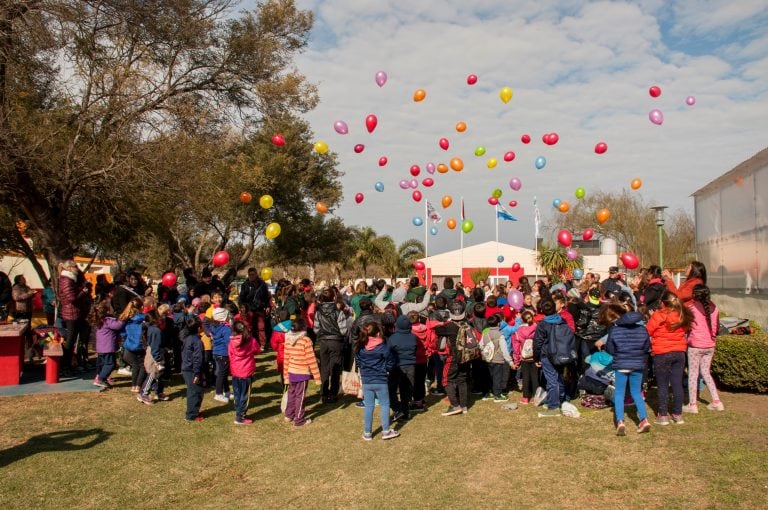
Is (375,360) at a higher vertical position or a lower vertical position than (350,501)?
higher

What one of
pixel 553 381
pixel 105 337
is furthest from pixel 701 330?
pixel 105 337

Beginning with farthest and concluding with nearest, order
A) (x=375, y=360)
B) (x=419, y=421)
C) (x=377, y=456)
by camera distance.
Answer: (x=419, y=421), (x=375, y=360), (x=377, y=456)

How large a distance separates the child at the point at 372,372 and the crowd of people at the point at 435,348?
0.5 inches

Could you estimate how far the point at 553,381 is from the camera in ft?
24.7

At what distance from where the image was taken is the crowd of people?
22.0 feet

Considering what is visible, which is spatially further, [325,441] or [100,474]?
[325,441]

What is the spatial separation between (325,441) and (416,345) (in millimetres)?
1704

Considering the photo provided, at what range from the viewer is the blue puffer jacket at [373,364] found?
6.79m

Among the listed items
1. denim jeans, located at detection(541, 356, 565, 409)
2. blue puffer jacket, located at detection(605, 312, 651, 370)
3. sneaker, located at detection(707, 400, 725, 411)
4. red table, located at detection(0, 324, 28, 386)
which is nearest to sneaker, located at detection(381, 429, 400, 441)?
denim jeans, located at detection(541, 356, 565, 409)

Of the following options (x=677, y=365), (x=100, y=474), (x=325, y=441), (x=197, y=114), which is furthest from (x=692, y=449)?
(x=197, y=114)

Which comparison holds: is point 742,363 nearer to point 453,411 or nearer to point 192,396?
point 453,411

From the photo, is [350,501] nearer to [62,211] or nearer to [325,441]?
[325,441]

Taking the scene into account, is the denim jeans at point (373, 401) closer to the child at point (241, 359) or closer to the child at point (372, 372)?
the child at point (372, 372)

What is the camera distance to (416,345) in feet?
25.1
